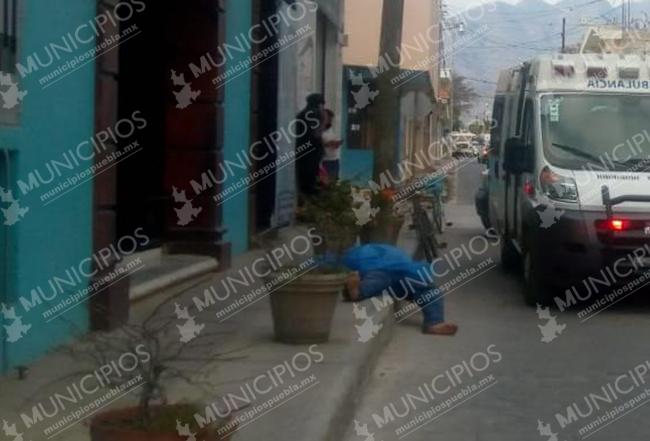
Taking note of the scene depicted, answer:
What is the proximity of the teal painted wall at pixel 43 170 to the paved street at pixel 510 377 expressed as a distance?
2.15m

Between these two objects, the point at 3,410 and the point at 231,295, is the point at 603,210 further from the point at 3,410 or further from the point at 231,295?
the point at 3,410

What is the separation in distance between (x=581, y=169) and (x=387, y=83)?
401 centimetres

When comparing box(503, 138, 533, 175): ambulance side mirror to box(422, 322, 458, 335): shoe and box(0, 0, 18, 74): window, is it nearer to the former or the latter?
box(422, 322, 458, 335): shoe

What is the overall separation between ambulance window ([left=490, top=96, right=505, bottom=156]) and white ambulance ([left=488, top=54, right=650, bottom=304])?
2491 millimetres

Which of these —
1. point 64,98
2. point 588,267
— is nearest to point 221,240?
point 588,267

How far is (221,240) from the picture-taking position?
13.5 meters

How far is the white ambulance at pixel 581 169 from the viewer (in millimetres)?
12188

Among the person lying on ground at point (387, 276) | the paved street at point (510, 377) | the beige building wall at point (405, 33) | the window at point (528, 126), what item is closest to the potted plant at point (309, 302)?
the paved street at point (510, 377)

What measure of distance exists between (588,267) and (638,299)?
1.92 meters

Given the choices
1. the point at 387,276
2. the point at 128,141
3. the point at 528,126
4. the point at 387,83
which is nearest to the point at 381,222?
the point at 387,83

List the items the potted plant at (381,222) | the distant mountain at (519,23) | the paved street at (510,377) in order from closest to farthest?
the paved street at (510,377) → the potted plant at (381,222) → the distant mountain at (519,23)

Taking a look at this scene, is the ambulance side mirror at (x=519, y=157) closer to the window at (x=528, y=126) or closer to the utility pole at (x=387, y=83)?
the window at (x=528, y=126)

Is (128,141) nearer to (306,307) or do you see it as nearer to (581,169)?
(306,307)

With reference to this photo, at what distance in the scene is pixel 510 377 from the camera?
9.66 m
